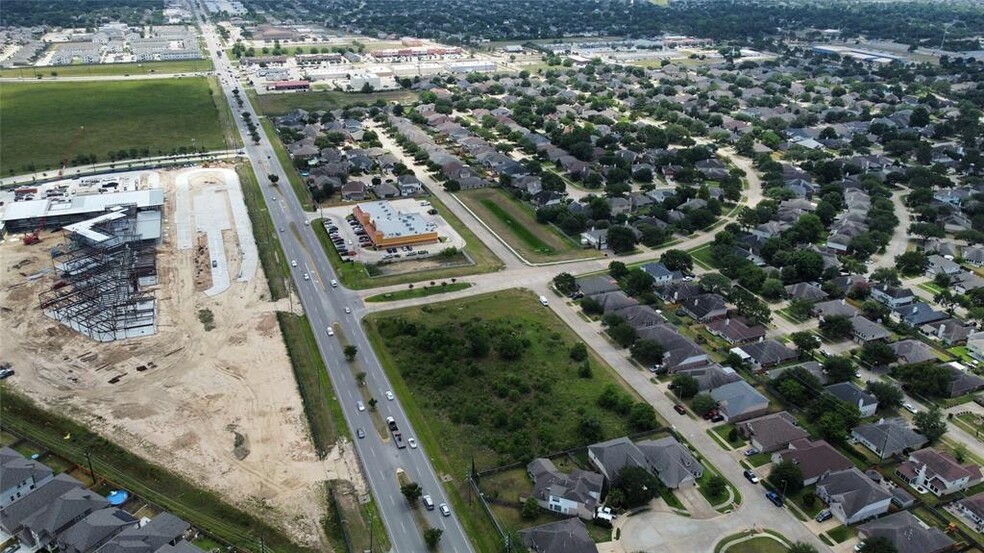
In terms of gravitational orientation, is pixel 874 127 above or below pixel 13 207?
above

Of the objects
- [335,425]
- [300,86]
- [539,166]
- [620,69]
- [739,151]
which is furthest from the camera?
[620,69]

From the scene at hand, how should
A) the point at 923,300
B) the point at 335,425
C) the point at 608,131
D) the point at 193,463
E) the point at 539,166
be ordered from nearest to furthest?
the point at 193,463, the point at 335,425, the point at 923,300, the point at 539,166, the point at 608,131

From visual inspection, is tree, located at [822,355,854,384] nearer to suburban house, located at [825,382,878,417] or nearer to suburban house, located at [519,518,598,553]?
suburban house, located at [825,382,878,417]

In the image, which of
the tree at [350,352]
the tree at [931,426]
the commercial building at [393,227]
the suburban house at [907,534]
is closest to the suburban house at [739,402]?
the tree at [931,426]

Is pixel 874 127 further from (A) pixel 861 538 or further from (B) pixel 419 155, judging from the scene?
(A) pixel 861 538

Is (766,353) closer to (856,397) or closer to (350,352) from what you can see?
(856,397)

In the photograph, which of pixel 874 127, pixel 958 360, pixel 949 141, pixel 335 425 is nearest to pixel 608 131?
pixel 874 127

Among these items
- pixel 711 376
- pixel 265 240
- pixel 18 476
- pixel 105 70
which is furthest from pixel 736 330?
pixel 105 70
